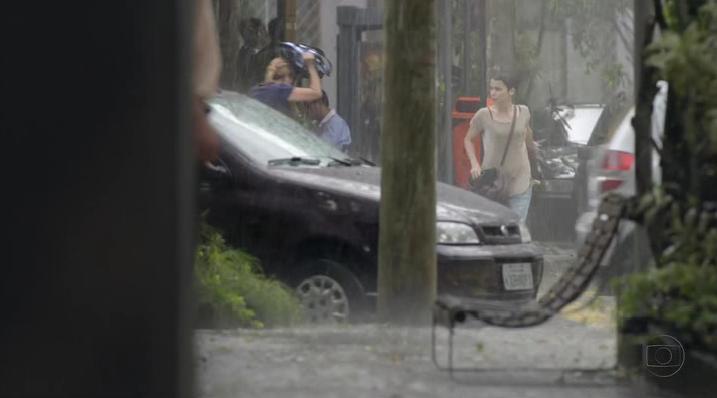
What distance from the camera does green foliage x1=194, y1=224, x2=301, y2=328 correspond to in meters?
8.60

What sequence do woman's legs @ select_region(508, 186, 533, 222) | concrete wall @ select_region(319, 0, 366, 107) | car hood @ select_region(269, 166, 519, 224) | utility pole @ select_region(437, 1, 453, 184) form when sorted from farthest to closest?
concrete wall @ select_region(319, 0, 366, 107) < utility pole @ select_region(437, 1, 453, 184) < woman's legs @ select_region(508, 186, 533, 222) < car hood @ select_region(269, 166, 519, 224)

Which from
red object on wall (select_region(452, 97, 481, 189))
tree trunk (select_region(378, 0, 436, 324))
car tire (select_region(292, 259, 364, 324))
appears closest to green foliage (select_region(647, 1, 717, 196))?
tree trunk (select_region(378, 0, 436, 324))

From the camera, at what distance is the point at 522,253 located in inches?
387

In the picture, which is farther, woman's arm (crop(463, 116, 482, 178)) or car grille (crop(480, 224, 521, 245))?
woman's arm (crop(463, 116, 482, 178))

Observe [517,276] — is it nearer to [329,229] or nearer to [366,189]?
[366,189]

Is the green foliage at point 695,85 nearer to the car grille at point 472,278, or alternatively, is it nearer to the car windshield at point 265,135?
the car grille at point 472,278

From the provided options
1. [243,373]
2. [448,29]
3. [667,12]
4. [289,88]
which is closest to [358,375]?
[243,373]

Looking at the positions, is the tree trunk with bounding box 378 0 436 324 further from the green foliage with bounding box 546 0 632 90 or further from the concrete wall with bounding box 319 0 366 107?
the green foliage with bounding box 546 0 632 90

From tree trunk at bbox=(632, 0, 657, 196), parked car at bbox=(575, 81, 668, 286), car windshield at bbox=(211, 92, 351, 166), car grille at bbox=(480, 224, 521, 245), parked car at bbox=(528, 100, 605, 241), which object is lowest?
parked car at bbox=(528, 100, 605, 241)

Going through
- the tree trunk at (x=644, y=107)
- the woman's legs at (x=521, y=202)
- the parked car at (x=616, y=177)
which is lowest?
the woman's legs at (x=521, y=202)

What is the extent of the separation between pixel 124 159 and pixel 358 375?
10.4 feet

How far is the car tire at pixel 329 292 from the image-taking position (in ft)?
30.1

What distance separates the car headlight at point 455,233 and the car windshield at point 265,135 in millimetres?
938

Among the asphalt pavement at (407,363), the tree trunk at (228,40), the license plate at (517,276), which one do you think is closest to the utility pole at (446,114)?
the tree trunk at (228,40)
